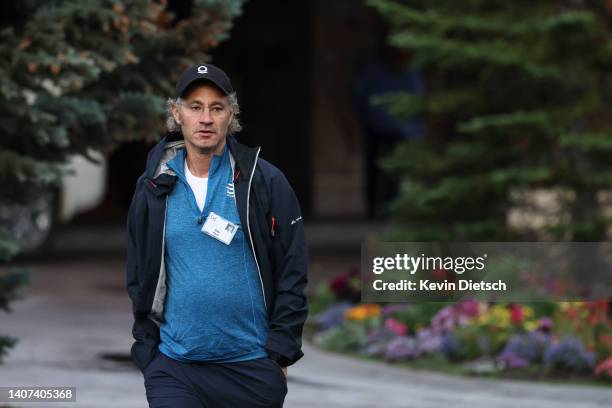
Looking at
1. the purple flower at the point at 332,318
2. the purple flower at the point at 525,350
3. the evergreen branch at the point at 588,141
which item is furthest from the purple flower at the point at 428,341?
the evergreen branch at the point at 588,141

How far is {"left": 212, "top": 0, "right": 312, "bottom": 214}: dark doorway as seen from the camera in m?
19.1

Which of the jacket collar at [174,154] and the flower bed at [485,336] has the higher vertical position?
the flower bed at [485,336]

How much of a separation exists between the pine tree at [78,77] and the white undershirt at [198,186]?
2.11 meters

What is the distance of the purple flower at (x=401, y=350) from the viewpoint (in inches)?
390

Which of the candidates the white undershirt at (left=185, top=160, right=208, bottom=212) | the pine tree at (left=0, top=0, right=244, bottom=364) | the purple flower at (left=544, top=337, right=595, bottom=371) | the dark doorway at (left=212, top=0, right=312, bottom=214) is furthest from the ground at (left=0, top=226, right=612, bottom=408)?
the dark doorway at (left=212, top=0, right=312, bottom=214)

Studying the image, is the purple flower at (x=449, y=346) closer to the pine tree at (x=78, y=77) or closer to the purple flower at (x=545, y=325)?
the purple flower at (x=545, y=325)

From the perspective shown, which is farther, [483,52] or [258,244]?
[483,52]

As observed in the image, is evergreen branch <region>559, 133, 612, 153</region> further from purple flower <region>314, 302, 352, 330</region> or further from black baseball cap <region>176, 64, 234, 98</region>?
black baseball cap <region>176, 64, 234, 98</region>

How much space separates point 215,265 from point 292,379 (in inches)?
178

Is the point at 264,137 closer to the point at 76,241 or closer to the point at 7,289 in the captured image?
the point at 76,241

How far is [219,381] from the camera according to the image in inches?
194

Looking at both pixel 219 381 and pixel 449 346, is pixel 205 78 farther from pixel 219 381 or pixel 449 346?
pixel 449 346

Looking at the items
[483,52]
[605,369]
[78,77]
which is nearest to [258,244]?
[78,77]

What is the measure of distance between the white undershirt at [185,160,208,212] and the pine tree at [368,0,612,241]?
5637 mm
